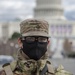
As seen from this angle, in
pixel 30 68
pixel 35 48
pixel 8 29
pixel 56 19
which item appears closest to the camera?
pixel 30 68

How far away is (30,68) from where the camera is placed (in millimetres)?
4035

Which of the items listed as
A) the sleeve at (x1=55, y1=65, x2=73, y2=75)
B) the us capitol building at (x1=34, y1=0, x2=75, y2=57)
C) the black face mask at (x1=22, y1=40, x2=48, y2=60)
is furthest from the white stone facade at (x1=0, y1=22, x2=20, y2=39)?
the sleeve at (x1=55, y1=65, x2=73, y2=75)

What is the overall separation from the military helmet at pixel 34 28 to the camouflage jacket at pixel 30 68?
24cm

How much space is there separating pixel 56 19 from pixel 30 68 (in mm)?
150123

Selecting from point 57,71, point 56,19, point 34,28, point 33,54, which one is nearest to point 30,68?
point 33,54

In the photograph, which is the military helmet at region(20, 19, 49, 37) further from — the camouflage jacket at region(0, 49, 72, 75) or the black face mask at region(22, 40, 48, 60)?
the camouflage jacket at region(0, 49, 72, 75)

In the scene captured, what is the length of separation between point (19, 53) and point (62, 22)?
15351 centimetres

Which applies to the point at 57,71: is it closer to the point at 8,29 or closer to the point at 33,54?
the point at 33,54

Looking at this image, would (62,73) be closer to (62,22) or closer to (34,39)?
(34,39)

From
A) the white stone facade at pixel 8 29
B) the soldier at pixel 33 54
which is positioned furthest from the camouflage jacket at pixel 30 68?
the white stone facade at pixel 8 29

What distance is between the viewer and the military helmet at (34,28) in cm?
408

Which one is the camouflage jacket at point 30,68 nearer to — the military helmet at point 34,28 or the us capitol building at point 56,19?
the military helmet at point 34,28

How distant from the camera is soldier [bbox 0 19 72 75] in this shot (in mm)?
4047

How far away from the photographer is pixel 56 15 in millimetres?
152125
